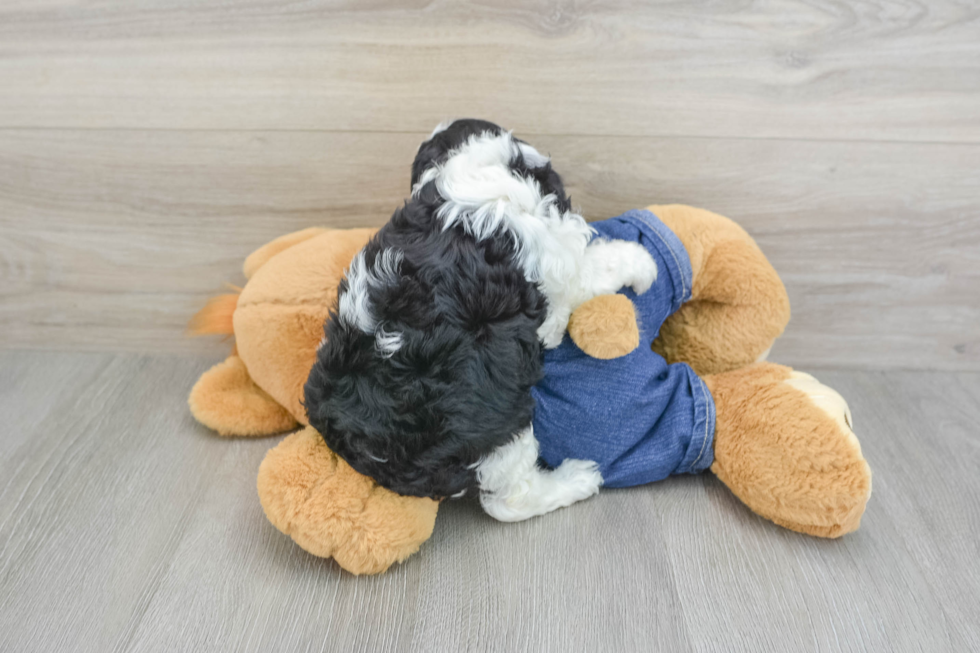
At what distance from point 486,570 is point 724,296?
450mm

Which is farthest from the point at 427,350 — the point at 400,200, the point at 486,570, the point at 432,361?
the point at 400,200

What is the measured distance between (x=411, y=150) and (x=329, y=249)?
0.19m

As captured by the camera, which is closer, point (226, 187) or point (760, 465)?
point (760, 465)

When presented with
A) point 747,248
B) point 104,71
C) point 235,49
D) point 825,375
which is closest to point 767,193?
point 747,248

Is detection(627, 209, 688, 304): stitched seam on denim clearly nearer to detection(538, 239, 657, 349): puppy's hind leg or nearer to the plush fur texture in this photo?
detection(538, 239, 657, 349): puppy's hind leg

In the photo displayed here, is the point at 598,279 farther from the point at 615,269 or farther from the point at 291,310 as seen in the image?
the point at 291,310

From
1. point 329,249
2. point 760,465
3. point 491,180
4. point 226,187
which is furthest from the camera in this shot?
point 226,187

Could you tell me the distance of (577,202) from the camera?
95 centimetres

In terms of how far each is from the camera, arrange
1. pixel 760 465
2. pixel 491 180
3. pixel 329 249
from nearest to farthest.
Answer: pixel 491 180
pixel 760 465
pixel 329 249

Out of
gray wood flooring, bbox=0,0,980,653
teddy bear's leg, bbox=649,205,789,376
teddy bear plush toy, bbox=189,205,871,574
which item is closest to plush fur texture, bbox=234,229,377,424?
teddy bear plush toy, bbox=189,205,871,574

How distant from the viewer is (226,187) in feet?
3.23

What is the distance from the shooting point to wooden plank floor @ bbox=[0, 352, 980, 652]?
66 centimetres

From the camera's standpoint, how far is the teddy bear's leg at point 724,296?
82 centimetres

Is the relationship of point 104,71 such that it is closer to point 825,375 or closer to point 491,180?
point 491,180
